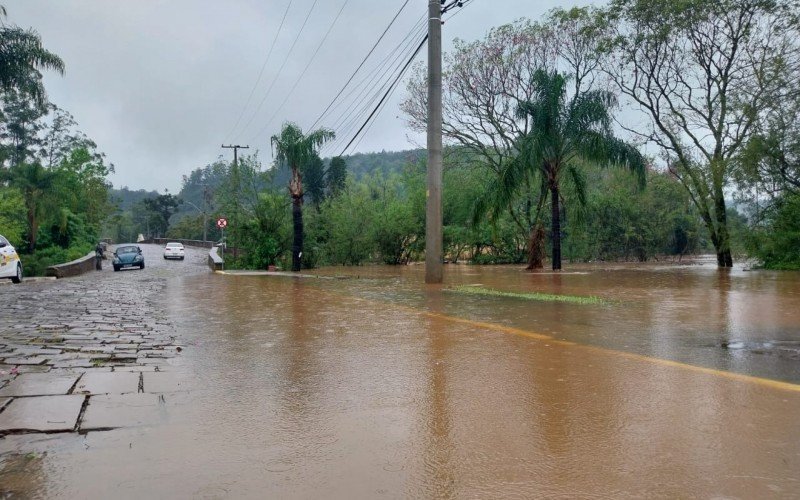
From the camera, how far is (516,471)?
324 centimetres

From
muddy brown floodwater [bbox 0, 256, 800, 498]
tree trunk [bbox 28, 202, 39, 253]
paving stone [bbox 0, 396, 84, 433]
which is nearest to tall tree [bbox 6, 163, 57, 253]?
tree trunk [bbox 28, 202, 39, 253]

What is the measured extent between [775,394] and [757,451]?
1503 mm

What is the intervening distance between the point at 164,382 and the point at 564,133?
19.4 m

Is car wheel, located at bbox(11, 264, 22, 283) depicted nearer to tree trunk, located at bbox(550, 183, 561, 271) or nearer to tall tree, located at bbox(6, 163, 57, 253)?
tree trunk, located at bbox(550, 183, 561, 271)

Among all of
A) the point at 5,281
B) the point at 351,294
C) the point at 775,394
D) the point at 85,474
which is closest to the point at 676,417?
the point at 775,394

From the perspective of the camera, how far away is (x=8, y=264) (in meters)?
18.5

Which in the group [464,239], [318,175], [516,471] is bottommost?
[516,471]

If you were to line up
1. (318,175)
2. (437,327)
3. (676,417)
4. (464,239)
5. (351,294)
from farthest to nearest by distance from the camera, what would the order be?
(318,175) < (464,239) < (351,294) < (437,327) < (676,417)

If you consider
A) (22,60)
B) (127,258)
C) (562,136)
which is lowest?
(127,258)

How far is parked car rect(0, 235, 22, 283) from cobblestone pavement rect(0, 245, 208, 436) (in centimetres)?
832

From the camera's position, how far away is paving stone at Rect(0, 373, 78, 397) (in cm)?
473

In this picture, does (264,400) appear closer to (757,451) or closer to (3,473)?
(3,473)

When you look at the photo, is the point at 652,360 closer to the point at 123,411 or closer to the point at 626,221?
the point at 123,411

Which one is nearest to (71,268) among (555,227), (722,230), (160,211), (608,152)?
(555,227)
